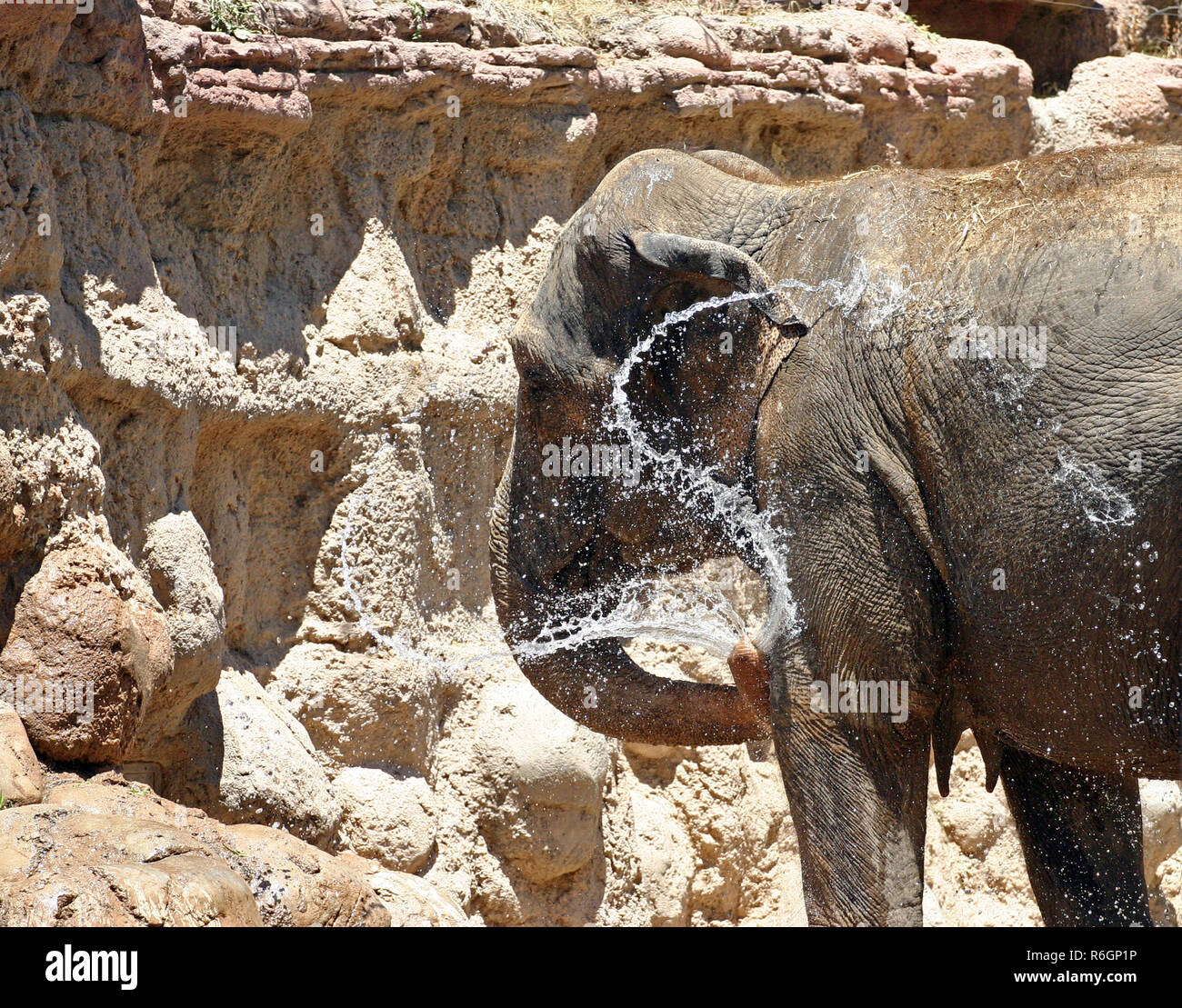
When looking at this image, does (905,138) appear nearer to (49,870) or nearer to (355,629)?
(355,629)

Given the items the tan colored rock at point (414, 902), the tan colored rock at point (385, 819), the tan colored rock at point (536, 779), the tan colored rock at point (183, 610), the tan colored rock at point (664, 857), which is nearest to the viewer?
the tan colored rock at point (183, 610)

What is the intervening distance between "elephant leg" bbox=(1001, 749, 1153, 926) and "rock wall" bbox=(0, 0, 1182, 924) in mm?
865

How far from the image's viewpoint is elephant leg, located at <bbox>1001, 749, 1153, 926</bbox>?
466 centimetres

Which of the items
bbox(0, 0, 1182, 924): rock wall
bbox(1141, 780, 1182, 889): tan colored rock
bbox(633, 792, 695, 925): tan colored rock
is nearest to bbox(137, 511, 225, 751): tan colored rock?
bbox(0, 0, 1182, 924): rock wall

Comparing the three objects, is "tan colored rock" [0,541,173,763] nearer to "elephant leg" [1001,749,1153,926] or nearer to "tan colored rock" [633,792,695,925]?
"elephant leg" [1001,749,1153,926]

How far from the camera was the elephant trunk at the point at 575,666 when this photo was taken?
4.75 m

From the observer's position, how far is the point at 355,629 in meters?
7.12

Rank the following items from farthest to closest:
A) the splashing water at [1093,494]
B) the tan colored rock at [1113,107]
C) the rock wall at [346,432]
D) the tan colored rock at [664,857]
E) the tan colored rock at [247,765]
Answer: the tan colored rock at [1113,107]
the tan colored rock at [664,857]
the tan colored rock at [247,765]
the rock wall at [346,432]
the splashing water at [1093,494]

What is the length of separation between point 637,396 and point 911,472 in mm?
823

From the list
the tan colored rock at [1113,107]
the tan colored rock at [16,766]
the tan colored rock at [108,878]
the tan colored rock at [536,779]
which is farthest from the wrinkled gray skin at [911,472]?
the tan colored rock at [1113,107]

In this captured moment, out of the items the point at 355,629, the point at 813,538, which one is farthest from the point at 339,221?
the point at 813,538

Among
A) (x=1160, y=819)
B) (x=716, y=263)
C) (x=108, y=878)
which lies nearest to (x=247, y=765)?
(x=108, y=878)

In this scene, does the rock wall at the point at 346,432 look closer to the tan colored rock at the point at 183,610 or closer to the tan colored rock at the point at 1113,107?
the tan colored rock at the point at 183,610
